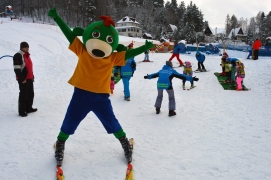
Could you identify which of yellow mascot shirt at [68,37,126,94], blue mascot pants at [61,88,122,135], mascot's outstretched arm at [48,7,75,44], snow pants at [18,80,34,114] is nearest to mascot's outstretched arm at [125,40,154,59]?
yellow mascot shirt at [68,37,126,94]

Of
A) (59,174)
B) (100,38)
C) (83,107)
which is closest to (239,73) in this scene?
(100,38)

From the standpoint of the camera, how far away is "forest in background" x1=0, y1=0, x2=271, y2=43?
4891 centimetres

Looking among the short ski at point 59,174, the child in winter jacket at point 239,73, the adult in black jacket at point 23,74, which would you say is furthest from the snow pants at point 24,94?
the child in winter jacket at point 239,73

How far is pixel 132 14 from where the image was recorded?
72938 mm

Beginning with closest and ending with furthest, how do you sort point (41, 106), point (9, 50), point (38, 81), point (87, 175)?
point (87, 175) → point (41, 106) → point (38, 81) → point (9, 50)

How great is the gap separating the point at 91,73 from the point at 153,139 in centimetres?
215

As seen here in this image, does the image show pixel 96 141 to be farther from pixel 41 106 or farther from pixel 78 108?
pixel 41 106

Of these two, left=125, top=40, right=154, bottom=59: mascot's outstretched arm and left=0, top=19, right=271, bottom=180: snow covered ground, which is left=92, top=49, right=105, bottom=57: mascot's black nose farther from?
left=0, top=19, right=271, bottom=180: snow covered ground

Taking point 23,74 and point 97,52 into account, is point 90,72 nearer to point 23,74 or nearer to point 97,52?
point 97,52

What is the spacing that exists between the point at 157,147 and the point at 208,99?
461cm

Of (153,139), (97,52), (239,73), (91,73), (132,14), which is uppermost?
(132,14)

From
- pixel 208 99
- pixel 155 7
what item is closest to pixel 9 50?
→ pixel 208 99

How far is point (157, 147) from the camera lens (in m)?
4.25

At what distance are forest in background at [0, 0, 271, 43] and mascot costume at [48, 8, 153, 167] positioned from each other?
43368 millimetres
